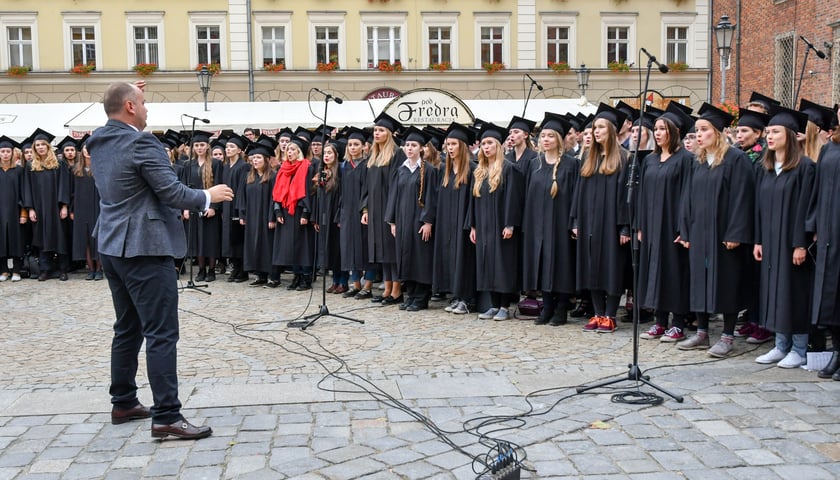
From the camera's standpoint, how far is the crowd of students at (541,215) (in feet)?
25.2

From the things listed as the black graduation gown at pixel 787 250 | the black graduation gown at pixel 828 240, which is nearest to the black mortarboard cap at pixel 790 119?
the black graduation gown at pixel 787 250

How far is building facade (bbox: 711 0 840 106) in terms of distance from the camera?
27.4 meters

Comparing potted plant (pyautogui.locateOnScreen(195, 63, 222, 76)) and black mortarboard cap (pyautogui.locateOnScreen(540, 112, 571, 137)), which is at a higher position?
potted plant (pyautogui.locateOnScreen(195, 63, 222, 76))

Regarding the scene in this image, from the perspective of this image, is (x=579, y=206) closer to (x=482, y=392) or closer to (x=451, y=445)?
(x=482, y=392)

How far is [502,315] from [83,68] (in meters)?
29.3

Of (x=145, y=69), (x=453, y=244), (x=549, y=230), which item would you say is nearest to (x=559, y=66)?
(x=145, y=69)

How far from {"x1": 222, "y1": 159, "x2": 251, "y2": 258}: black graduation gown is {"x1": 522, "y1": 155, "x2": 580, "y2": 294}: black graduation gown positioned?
233 inches

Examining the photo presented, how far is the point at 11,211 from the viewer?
1527 cm

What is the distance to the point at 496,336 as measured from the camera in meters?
9.23

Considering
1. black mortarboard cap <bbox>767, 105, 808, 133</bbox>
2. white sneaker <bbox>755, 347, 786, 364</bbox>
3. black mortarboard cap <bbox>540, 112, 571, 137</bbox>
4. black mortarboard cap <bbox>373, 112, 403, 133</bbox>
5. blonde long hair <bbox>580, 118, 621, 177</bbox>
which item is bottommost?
white sneaker <bbox>755, 347, 786, 364</bbox>

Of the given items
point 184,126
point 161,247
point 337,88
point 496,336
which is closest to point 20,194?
point 184,126

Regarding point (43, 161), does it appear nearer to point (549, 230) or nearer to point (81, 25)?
point (549, 230)

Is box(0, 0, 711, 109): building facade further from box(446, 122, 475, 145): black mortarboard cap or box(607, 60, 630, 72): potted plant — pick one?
box(446, 122, 475, 145): black mortarboard cap

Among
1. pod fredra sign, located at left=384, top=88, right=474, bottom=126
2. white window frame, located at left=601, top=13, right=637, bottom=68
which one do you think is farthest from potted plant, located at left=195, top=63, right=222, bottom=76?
pod fredra sign, located at left=384, top=88, right=474, bottom=126
